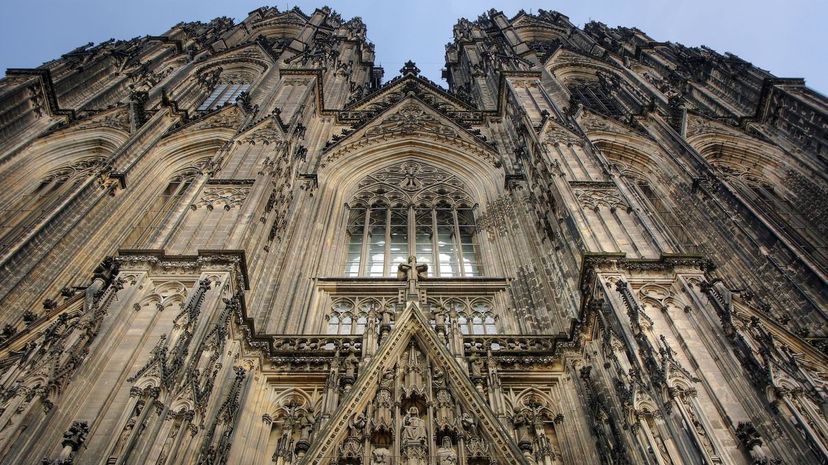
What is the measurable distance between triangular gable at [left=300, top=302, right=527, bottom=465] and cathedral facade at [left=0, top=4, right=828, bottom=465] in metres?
0.04

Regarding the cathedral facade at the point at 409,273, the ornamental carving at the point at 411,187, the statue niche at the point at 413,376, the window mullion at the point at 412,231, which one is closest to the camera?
the cathedral facade at the point at 409,273

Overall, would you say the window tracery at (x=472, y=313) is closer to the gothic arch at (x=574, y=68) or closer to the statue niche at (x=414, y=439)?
the statue niche at (x=414, y=439)

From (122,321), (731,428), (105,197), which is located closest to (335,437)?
(122,321)

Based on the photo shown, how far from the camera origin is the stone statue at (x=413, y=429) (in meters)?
7.84

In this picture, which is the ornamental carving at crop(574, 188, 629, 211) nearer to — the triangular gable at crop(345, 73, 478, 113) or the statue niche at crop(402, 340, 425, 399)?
the statue niche at crop(402, 340, 425, 399)

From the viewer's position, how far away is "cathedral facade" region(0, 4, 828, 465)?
7.09 m

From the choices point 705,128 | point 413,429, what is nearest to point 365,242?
point 413,429

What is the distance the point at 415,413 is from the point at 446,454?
893 mm

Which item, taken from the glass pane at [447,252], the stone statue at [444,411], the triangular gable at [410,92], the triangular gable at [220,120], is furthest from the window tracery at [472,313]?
the triangular gable at [410,92]

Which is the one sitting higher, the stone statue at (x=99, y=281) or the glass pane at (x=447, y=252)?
the glass pane at (x=447, y=252)

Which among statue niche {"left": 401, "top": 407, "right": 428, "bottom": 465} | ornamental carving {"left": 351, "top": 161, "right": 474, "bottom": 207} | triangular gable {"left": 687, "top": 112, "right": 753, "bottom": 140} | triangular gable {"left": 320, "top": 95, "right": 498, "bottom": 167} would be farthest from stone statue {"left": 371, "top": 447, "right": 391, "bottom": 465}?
triangular gable {"left": 687, "top": 112, "right": 753, "bottom": 140}

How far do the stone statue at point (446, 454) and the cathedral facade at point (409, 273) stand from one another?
0.03 metres

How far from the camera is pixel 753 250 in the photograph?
13156 millimetres

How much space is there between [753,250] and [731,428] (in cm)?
752
